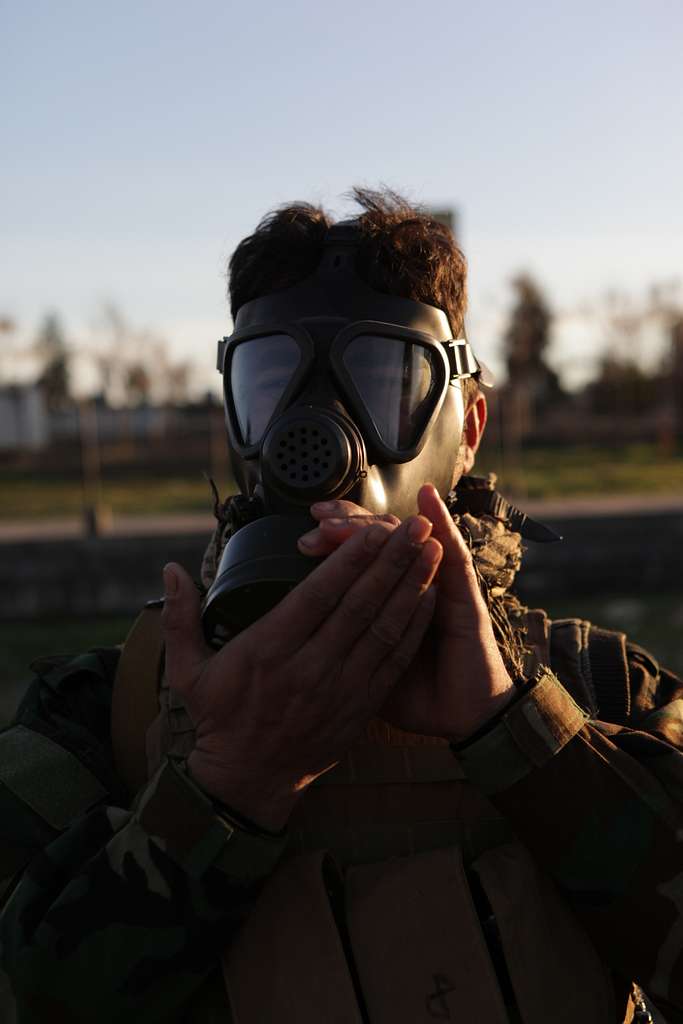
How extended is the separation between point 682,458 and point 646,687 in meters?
29.1

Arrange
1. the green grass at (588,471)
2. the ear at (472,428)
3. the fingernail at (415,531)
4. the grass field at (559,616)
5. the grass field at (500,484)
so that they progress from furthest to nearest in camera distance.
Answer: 1. the green grass at (588,471)
2. the grass field at (500,484)
3. the grass field at (559,616)
4. the ear at (472,428)
5. the fingernail at (415,531)

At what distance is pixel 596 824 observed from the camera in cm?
166

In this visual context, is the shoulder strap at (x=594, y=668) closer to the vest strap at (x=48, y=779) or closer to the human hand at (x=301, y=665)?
the human hand at (x=301, y=665)

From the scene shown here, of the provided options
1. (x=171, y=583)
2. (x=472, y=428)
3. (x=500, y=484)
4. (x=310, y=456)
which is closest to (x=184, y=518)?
(x=500, y=484)

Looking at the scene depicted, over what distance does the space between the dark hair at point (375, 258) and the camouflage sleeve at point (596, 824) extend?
2.53ft

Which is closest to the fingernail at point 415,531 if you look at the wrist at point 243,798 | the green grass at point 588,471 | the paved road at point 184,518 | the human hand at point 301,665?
the human hand at point 301,665

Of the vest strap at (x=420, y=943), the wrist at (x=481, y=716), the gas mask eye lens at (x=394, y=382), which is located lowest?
the vest strap at (x=420, y=943)

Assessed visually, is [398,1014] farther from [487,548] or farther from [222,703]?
[487,548]

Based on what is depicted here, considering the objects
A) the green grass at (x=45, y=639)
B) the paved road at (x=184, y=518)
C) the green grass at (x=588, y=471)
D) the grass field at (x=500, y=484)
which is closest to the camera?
the green grass at (x=45, y=639)

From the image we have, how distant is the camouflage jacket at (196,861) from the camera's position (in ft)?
5.12

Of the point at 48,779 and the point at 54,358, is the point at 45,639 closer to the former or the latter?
the point at 48,779

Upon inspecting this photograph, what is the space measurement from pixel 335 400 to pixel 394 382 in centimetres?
14

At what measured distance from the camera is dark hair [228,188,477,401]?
2029 millimetres

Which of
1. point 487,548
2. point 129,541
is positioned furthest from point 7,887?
point 129,541
